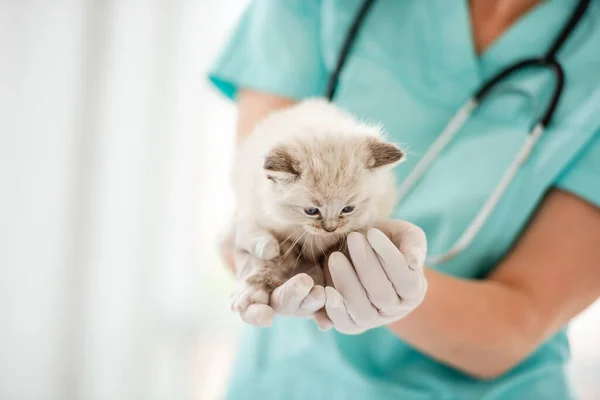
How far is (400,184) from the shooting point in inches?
38.2

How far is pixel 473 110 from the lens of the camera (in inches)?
39.4

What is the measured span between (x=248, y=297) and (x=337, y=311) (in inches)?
4.5

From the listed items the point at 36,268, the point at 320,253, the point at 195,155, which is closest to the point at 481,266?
the point at 320,253

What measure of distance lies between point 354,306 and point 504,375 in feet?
1.60

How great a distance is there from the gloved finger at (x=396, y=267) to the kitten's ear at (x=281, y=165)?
122 millimetres

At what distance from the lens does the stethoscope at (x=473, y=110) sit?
87cm

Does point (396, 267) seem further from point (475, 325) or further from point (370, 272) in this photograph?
point (475, 325)

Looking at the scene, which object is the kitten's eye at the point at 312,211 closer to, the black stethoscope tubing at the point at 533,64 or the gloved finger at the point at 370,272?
the gloved finger at the point at 370,272

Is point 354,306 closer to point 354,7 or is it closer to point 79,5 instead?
point 354,7

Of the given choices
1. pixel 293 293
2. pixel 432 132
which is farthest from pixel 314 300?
pixel 432 132

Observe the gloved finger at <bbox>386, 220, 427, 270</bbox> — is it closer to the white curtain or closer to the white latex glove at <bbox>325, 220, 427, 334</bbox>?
the white latex glove at <bbox>325, 220, 427, 334</bbox>

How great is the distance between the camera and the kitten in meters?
0.61

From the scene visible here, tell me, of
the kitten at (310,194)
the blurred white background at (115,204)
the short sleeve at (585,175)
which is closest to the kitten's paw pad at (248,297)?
the kitten at (310,194)

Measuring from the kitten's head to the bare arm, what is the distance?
0.27m
